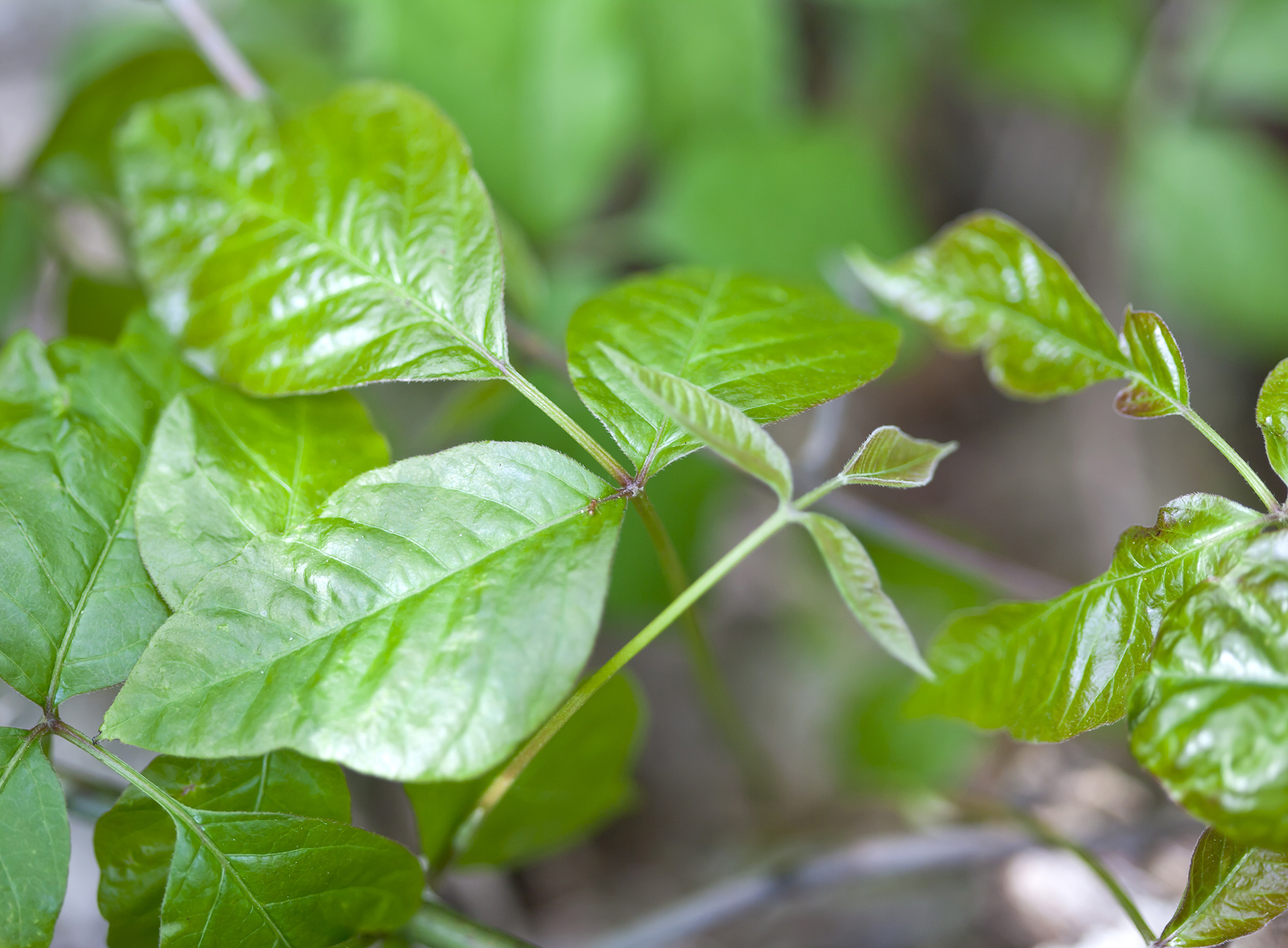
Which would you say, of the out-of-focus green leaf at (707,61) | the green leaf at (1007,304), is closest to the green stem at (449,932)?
the green leaf at (1007,304)

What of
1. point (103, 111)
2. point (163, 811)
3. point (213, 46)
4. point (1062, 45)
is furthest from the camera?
point (1062, 45)

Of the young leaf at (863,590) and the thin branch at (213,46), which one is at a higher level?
the thin branch at (213,46)

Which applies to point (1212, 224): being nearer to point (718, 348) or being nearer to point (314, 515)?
point (718, 348)

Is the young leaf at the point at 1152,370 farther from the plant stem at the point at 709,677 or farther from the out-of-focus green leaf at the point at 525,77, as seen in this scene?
the out-of-focus green leaf at the point at 525,77

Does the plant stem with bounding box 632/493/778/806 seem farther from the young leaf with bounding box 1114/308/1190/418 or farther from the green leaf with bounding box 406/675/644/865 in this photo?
the young leaf with bounding box 1114/308/1190/418

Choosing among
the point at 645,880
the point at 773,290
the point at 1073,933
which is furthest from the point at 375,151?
the point at 645,880

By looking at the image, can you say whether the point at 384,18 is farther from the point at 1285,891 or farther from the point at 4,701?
the point at 1285,891

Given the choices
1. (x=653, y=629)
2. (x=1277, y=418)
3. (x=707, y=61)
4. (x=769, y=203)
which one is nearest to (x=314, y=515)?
(x=653, y=629)
